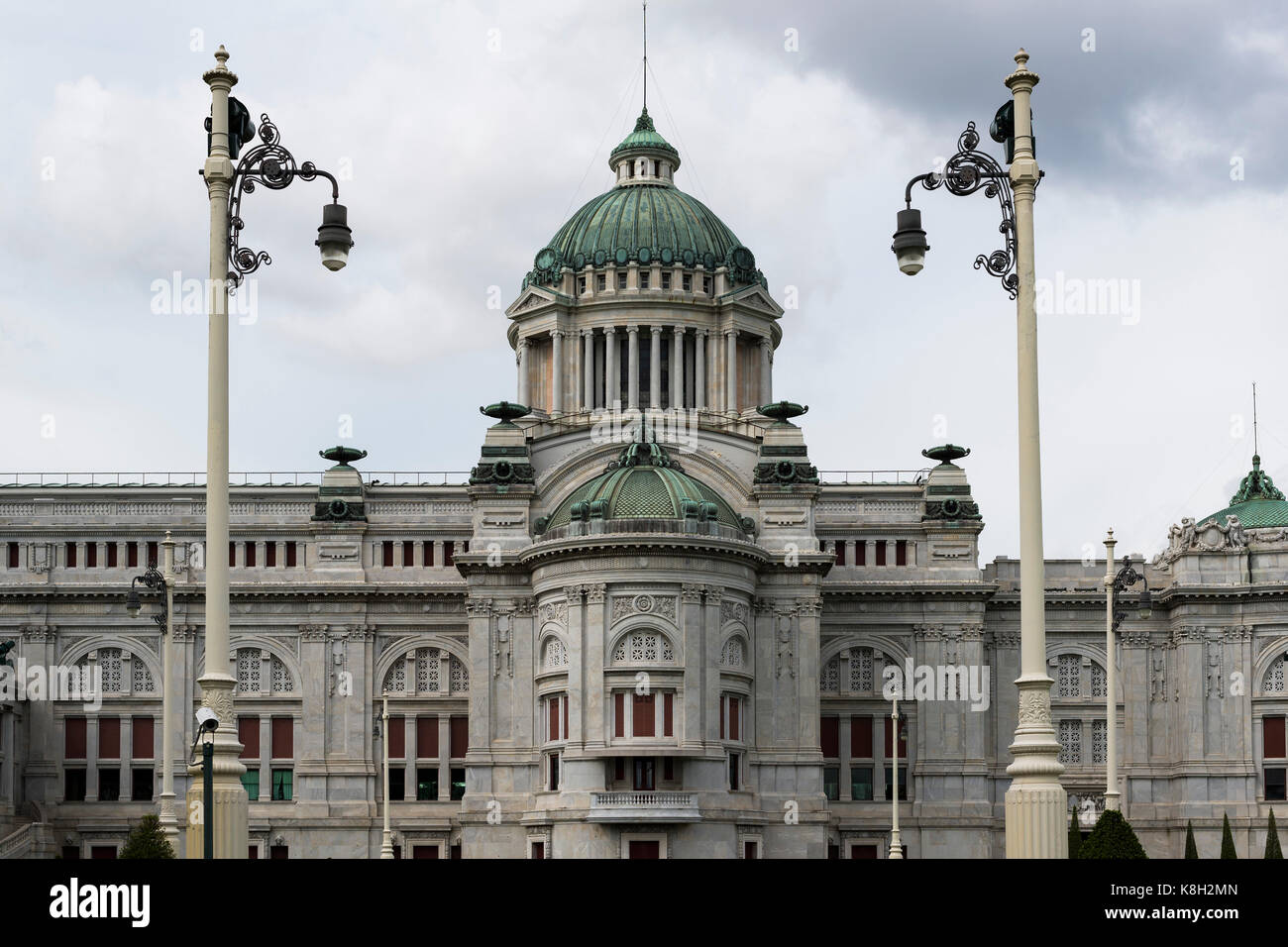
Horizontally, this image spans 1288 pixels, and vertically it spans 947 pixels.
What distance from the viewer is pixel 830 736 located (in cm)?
9862

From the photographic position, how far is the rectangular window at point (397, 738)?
98625mm

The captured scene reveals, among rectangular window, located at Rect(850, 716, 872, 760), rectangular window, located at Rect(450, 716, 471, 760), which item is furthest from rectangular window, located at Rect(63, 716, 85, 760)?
rectangular window, located at Rect(850, 716, 872, 760)

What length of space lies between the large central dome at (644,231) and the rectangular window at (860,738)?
81.6ft

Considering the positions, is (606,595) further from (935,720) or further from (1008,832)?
(1008,832)

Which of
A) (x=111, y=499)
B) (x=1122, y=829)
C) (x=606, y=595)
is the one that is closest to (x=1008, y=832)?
(x=1122, y=829)

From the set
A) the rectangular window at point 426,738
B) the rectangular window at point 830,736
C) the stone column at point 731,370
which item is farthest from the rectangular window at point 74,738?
the rectangular window at point 830,736

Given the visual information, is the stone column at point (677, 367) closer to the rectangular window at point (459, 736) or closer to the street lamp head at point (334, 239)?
the rectangular window at point (459, 736)

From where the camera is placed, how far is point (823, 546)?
99.8 m

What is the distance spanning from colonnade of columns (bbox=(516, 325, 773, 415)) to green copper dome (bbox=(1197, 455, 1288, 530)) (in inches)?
1014

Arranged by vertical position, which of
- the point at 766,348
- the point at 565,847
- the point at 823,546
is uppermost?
the point at 766,348

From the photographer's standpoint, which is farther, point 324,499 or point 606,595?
point 324,499
